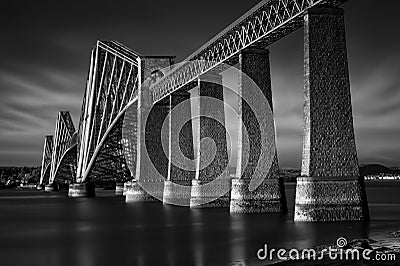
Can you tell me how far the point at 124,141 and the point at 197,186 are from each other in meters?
43.2

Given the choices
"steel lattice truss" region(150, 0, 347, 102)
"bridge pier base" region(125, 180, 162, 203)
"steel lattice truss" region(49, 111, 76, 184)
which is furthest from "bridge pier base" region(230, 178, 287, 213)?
"steel lattice truss" region(49, 111, 76, 184)

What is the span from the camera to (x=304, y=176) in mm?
39844

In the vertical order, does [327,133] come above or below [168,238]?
above

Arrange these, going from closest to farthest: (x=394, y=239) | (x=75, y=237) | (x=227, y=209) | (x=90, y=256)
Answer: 1. (x=394, y=239)
2. (x=90, y=256)
3. (x=75, y=237)
4. (x=227, y=209)

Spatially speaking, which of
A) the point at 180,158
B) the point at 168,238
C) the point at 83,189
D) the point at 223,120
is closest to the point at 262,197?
the point at 168,238

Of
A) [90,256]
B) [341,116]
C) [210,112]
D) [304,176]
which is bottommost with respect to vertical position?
[90,256]

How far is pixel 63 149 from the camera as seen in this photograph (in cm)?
17050

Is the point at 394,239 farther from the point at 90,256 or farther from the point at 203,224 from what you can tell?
the point at 203,224

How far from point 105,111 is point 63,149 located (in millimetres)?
64913

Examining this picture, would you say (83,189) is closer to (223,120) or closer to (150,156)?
(150,156)

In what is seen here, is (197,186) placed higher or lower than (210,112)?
lower

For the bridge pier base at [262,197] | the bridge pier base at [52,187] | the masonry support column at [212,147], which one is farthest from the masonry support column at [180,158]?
Result: the bridge pier base at [52,187]

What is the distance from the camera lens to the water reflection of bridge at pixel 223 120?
39.8m

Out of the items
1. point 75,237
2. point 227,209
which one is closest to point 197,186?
point 227,209
